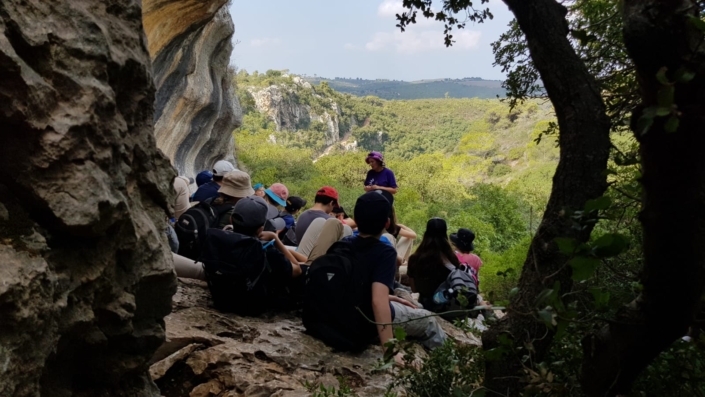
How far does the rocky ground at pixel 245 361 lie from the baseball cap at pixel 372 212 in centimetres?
85

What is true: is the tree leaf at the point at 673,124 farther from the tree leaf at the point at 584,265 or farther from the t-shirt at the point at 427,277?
the t-shirt at the point at 427,277

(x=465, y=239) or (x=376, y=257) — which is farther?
(x=465, y=239)

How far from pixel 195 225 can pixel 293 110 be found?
115177 mm

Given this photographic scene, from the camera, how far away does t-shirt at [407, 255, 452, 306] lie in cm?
460

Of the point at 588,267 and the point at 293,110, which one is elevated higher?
the point at 293,110

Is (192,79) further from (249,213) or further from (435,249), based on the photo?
(249,213)

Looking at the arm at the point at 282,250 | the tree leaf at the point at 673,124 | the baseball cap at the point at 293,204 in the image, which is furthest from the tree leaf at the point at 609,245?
the baseball cap at the point at 293,204

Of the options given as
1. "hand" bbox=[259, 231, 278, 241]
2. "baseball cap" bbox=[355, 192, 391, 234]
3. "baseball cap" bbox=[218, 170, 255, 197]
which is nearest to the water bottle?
"baseball cap" bbox=[355, 192, 391, 234]

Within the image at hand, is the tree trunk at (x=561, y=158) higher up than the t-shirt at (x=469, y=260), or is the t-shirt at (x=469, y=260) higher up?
the tree trunk at (x=561, y=158)

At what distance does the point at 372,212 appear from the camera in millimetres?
3385

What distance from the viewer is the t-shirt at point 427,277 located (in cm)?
460

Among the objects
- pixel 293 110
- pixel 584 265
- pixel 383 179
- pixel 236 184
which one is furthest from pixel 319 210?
pixel 293 110

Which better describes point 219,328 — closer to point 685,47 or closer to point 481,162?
point 685,47

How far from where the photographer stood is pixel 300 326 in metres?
3.90
